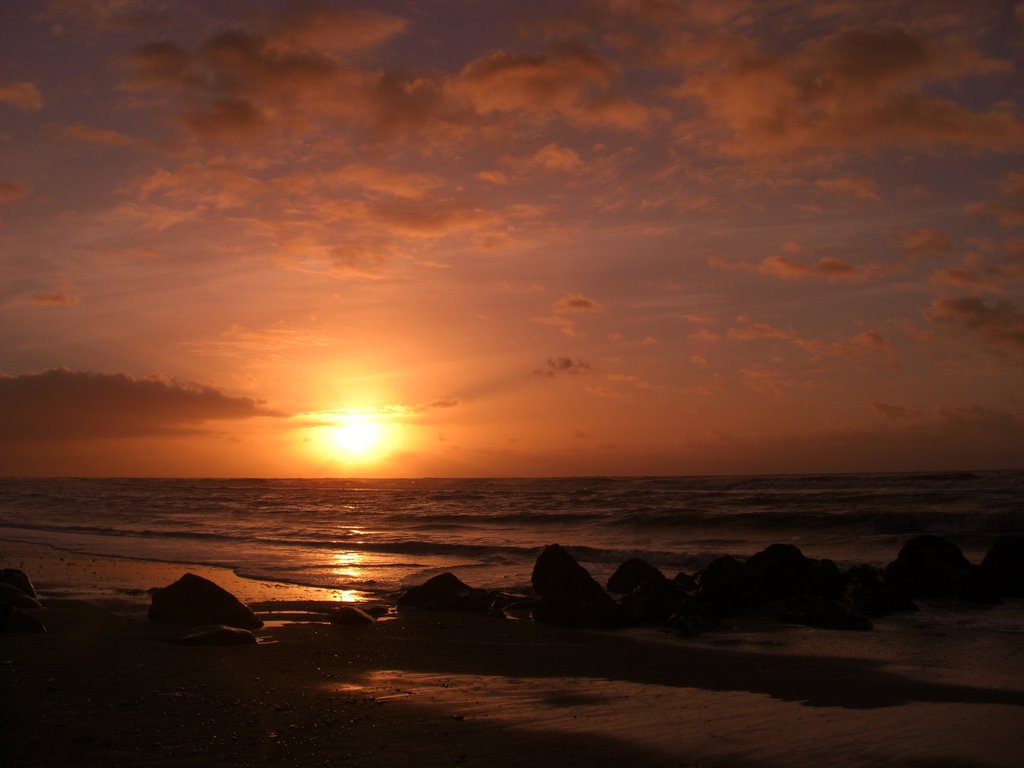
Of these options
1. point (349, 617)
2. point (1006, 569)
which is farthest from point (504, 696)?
point (1006, 569)

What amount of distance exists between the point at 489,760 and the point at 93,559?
23617mm

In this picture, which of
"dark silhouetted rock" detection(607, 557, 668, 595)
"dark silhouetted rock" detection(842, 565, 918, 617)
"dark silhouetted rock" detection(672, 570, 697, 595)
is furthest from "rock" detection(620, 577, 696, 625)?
"dark silhouetted rock" detection(842, 565, 918, 617)

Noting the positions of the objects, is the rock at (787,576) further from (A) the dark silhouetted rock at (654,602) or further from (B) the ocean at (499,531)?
(B) the ocean at (499,531)

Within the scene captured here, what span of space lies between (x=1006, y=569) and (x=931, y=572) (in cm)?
170

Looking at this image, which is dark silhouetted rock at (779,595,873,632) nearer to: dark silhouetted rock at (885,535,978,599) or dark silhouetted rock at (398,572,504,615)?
dark silhouetted rock at (885,535,978,599)

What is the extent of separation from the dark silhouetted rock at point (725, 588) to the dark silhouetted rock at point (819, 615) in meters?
0.87

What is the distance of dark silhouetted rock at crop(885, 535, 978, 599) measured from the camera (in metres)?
19.0

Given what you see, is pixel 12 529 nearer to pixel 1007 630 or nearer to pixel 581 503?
pixel 581 503

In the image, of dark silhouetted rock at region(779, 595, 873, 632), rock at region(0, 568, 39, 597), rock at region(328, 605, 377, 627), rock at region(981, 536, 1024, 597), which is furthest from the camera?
rock at region(981, 536, 1024, 597)

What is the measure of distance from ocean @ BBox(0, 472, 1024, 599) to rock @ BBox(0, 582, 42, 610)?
7.30 meters

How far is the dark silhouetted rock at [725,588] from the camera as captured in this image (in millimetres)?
17828

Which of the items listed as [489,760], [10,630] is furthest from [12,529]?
[489,760]

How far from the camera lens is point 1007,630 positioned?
51.3ft

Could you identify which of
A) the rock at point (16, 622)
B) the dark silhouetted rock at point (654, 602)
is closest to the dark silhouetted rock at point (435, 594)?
the dark silhouetted rock at point (654, 602)
